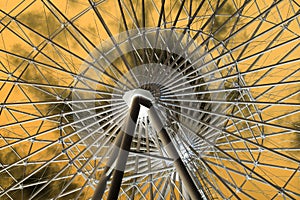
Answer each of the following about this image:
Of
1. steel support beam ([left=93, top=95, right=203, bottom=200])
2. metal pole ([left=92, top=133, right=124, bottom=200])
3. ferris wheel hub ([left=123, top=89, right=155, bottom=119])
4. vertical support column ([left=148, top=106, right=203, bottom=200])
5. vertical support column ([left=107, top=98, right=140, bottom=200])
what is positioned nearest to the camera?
vertical support column ([left=107, top=98, right=140, bottom=200])

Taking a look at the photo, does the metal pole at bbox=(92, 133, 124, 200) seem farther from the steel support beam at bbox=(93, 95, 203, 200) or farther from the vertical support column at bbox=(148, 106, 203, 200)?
the vertical support column at bbox=(148, 106, 203, 200)

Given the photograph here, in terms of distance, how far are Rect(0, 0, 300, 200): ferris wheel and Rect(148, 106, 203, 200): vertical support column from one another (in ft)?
0.65

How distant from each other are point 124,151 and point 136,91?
11.1 ft

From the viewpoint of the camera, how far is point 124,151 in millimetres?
15117

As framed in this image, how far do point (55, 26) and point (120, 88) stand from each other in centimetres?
1065

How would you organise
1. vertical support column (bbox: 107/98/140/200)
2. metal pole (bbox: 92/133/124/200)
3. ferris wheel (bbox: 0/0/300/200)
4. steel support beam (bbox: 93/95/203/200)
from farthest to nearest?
ferris wheel (bbox: 0/0/300/200)
metal pole (bbox: 92/133/124/200)
steel support beam (bbox: 93/95/203/200)
vertical support column (bbox: 107/98/140/200)

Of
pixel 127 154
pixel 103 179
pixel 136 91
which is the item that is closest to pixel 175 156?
pixel 127 154

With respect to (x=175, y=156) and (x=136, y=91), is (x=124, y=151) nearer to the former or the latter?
(x=175, y=156)

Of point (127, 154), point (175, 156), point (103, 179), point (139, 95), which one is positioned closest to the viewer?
point (127, 154)

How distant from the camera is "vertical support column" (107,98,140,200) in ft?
44.5

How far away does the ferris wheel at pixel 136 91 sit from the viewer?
63.6ft

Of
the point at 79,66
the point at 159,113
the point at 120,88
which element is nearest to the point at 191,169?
the point at 159,113

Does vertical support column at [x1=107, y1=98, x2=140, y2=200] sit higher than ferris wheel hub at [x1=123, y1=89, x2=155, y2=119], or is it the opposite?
ferris wheel hub at [x1=123, y1=89, x2=155, y2=119]

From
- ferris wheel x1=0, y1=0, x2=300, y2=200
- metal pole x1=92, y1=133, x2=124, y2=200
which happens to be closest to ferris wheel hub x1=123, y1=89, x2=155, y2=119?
ferris wheel x1=0, y1=0, x2=300, y2=200
